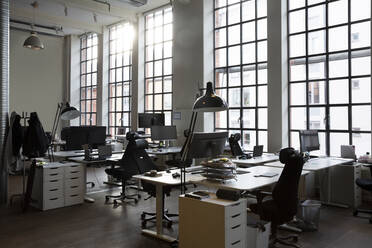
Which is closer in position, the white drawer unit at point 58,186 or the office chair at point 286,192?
the office chair at point 286,192

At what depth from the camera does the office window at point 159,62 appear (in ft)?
32.0

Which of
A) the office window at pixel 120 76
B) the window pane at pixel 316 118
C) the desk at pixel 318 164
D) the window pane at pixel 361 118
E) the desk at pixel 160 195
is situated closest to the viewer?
the desk at pixel 160 195

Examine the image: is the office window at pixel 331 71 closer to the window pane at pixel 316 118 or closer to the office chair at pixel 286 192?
the window pane at pixel 316 118

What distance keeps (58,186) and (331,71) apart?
17.8 feet

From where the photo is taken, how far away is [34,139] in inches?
206

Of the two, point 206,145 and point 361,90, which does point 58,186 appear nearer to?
point 206,145

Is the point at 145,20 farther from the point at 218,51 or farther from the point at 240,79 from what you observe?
the point at 240,79

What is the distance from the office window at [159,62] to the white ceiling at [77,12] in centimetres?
45

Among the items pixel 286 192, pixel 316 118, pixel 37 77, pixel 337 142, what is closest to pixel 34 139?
pixel 286 192

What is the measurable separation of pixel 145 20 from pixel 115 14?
3.39ft

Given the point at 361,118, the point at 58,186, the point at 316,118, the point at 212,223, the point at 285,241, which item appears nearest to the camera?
the point at 212,223

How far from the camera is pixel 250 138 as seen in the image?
301 inches

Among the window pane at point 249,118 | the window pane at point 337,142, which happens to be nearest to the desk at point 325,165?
the window pane at point 337,142

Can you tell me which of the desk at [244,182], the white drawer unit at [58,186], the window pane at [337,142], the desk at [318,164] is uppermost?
the window pane at [337,142]
